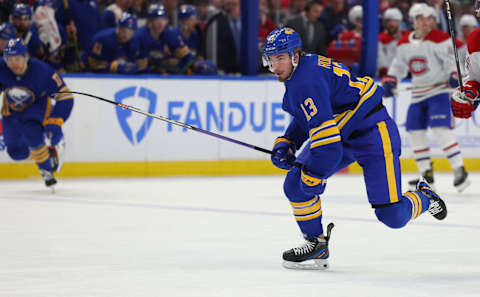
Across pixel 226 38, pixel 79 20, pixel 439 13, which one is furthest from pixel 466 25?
pixel 79 20

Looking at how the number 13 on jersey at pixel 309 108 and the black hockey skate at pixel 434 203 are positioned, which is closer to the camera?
the number 13 on jersey at pixel 309 108

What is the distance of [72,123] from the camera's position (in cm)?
998

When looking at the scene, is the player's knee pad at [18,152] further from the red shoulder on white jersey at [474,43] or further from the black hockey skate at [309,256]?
the red shoulder on white jersey at [474,43]

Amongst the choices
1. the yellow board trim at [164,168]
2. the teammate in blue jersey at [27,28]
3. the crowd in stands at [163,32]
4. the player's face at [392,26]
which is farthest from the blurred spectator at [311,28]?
the teammate in blue jersey at [27,28]

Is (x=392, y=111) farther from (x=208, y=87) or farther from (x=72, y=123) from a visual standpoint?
(x=72, y=123)

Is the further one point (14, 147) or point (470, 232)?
point (14, 147)

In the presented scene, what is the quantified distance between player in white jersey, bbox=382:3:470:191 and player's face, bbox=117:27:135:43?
291 centimetres

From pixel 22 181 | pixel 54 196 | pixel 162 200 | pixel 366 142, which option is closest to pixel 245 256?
pixel 366 142

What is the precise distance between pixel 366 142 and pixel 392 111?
6.74 m

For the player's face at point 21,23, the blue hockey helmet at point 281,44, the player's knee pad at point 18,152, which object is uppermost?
Result: the blue hockey helmet at point 281,44

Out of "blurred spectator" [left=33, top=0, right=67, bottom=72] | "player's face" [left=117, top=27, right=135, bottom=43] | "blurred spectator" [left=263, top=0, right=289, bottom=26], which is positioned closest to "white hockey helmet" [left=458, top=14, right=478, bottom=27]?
"blurred spectator" [left=263, top=0, right=289, bottom=26]

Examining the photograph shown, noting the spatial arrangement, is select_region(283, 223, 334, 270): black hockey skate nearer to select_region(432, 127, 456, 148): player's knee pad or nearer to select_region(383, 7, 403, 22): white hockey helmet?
select_region(432, 127, 456, 148): player's knee pad

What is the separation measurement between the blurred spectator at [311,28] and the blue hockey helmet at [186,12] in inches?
47.8

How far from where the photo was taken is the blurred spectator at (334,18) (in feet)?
40.0
